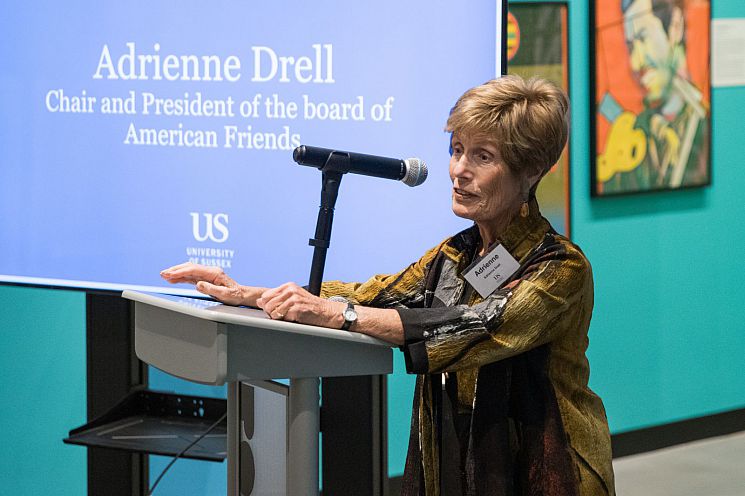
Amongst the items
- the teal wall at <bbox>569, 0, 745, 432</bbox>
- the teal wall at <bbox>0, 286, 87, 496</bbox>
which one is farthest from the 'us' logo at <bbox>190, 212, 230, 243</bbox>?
the teal wall at <bbox>569, 0, 745, 432</bbox>

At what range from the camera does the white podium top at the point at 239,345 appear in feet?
5.31

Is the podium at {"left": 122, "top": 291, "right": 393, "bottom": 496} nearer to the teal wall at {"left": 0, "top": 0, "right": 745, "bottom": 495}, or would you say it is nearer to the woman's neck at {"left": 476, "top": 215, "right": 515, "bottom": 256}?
the woman's neck at {"left": 476, "top": 215, "right": 515, "bottom": 256}

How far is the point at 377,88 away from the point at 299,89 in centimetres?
20

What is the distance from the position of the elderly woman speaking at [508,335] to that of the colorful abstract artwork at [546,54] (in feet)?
8.43

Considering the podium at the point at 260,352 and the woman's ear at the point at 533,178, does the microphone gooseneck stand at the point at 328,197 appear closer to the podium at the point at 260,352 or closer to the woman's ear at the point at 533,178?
the podium at the point at 260,352

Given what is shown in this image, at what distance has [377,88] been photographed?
264 cm

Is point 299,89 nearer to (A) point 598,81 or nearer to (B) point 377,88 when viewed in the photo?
(B) point 377,88

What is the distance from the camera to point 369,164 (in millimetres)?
1849

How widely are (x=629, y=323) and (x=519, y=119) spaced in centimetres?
314

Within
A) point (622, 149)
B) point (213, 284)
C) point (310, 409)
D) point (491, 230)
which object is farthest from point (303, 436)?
point (622, 149)

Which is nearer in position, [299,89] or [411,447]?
[411,447]

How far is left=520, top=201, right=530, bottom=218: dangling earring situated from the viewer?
187 cm

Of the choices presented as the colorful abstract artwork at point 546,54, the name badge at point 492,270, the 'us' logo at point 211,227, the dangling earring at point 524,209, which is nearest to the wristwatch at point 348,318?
the name badge at point 492,270

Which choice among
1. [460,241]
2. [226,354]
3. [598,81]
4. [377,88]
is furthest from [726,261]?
[226,354]
